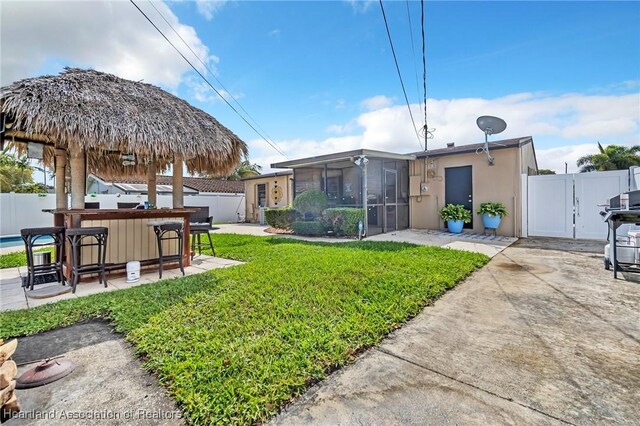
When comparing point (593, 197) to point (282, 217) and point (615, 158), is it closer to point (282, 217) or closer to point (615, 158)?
point (282, 217)

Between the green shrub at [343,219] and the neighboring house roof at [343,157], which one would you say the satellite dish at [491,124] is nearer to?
the neighboring house roof at [343,157]

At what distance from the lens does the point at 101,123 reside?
4621mm

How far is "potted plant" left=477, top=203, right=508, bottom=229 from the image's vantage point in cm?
976

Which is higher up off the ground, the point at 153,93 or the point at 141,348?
the point at 153,93

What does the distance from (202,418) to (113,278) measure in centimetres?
466

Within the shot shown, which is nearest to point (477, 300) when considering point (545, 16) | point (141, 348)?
point (141, 348)

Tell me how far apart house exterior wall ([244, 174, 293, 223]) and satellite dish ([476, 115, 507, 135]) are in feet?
30.6

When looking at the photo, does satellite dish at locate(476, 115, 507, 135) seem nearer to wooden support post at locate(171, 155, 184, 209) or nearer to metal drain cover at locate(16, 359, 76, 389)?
wooden support post at locate(171, 155, 184, 209)

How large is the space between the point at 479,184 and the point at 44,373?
38.6ft

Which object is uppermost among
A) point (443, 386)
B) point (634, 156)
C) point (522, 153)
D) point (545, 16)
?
point (545, 16)

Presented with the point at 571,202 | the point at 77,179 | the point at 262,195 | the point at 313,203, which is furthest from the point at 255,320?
the point at 262,195

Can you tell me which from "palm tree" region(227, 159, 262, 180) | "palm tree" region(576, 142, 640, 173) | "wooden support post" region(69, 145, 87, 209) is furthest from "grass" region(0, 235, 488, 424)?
"palm tree" region(227, 159, 262, 180)

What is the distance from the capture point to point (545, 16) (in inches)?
293

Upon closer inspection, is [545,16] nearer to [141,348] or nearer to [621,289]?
[621,289]
